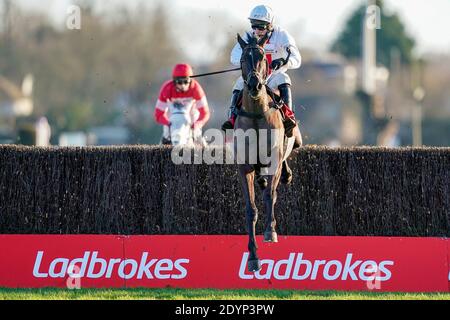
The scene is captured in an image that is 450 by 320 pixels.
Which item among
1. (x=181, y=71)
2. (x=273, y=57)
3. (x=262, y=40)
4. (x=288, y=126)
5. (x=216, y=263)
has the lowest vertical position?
(x=216, y=263)

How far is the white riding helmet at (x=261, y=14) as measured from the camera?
12.8 meters

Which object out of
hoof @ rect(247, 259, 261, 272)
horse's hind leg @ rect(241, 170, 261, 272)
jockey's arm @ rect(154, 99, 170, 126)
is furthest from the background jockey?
hoof @ rect(247, 259, 261, 272)

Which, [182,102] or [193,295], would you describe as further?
[182,102]

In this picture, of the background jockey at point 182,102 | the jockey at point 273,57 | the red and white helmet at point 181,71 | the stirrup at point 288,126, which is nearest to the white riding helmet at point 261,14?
the jockey at point 273,57

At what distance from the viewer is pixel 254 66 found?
39.3 ft

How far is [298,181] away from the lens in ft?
43.9

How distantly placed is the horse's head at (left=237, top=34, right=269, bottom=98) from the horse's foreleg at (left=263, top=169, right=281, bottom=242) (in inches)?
39.8

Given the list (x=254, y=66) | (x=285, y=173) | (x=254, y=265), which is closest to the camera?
(x=254, y=66)

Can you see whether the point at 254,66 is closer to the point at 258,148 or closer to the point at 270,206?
the point at 258,148

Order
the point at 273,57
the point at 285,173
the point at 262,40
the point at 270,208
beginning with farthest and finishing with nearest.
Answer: the point at 273,57 → the point at 285,173 → the point at 270,208 → the point at 262,40

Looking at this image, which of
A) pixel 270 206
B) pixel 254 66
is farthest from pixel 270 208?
pixel 254 66

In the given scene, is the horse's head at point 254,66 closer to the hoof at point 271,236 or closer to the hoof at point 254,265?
the hoof at point 271,236

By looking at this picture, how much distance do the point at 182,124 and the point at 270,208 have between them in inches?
179
